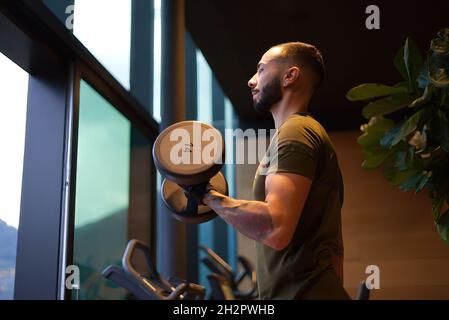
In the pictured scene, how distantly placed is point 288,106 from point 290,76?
98mm

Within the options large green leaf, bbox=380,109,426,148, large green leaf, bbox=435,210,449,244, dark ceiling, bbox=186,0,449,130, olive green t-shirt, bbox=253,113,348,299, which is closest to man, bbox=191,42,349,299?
olive green t-shirt, bbox=253,113,348,299

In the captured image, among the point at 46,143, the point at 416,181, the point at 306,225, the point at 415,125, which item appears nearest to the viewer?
the point at 306,225

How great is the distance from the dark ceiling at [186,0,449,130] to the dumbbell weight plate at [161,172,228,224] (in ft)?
→ 9.74

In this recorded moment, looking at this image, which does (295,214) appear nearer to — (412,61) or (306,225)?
(306,225)

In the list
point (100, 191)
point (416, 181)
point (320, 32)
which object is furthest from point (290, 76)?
point (320, 32)

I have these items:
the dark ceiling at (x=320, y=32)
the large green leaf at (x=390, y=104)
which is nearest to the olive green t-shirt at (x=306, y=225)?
the large green leaf at (x=390, y=104)

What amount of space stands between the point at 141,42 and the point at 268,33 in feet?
3.97

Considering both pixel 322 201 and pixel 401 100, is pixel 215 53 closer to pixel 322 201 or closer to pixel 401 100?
pixel 401 100

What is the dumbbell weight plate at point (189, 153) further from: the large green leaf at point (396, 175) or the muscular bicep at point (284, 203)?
the large green leaf at point (396, 175)

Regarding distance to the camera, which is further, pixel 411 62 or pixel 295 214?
pixel 411 62

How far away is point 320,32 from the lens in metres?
5.21

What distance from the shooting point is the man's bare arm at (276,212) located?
4.85 feet

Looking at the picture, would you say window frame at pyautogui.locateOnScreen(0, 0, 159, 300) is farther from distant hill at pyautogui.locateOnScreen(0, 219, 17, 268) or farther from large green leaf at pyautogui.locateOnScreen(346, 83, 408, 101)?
large green leaf at pyautogui.locateOnScreen(346, 83, 408, 101)
